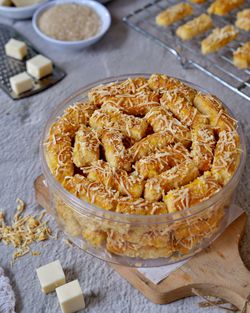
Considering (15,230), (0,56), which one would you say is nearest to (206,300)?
(15,230)

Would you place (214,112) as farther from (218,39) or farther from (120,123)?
(218,39)

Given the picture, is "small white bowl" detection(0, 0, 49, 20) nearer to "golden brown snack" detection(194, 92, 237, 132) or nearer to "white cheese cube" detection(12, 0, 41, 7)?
"white cheese cube" detection(12, 0, 41, 7)

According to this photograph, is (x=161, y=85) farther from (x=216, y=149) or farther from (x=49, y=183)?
(x=49, y=183)

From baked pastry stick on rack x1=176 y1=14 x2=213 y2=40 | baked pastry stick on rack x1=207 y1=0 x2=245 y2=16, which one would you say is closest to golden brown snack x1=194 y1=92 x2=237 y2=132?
baked pastry stick on rack x1=176 y1=14 x2=213 y2=40

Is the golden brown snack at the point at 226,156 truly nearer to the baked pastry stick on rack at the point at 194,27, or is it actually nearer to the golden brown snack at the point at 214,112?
the golden brown snack at the point at 214,112

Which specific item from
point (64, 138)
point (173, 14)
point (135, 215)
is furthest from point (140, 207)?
point (173, 14)

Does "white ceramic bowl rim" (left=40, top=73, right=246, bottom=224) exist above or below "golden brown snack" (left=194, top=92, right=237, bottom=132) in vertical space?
below

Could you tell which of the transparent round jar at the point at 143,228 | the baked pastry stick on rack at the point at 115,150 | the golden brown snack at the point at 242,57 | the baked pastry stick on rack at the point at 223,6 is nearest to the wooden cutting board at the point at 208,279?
the transparent round jar at the point at 143,228
